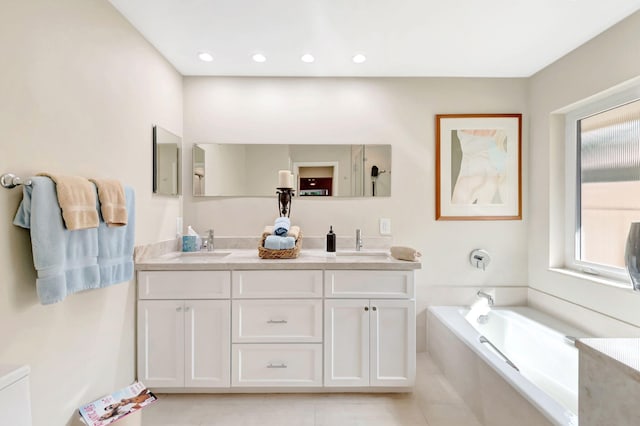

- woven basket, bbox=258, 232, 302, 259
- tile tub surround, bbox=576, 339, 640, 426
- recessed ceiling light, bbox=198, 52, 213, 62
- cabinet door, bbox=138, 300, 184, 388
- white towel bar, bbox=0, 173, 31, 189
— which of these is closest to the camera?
tile tub surround, bbox=576, 339, 640, 426

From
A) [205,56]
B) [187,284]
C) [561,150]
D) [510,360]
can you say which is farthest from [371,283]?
[205,56]

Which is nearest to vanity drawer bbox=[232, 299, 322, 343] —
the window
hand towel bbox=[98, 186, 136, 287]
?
hand towel bbox=[98, 186, 136, 287]

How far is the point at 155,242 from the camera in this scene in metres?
2.23

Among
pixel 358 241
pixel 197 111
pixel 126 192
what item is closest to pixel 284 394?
pixel 358 241

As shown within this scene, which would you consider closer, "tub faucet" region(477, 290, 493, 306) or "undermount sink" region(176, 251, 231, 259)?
"undermount sink" region(176, 251, 231, 259)

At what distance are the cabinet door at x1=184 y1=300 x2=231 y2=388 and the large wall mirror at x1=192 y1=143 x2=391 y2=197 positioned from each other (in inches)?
39.4

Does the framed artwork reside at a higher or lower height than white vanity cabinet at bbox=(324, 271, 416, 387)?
higher

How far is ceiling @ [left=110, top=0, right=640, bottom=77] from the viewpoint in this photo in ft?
5.82

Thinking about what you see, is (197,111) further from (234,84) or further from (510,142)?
(510,142)

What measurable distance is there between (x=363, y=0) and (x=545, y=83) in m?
1.69

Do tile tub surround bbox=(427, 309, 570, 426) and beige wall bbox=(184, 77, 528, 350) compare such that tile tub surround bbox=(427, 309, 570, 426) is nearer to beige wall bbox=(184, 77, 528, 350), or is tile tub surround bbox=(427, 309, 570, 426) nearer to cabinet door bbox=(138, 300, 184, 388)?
beige wall bbox=(184, 77, 528, 350)

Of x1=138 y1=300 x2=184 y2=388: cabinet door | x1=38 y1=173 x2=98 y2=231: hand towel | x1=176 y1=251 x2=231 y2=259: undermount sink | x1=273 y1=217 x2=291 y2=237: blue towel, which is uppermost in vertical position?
x1=38 y1=173 x2=98 y2=231: hand towel

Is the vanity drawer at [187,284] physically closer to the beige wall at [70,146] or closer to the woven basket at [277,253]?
the beige wall at [70,146]

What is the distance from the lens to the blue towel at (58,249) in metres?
1.25
